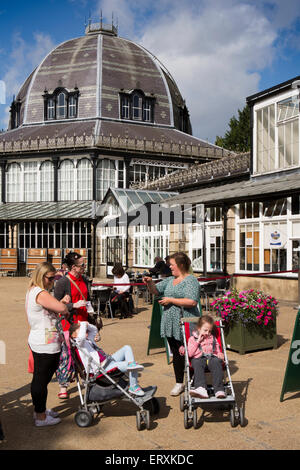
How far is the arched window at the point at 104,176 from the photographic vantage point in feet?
101

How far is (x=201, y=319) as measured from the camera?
530cm

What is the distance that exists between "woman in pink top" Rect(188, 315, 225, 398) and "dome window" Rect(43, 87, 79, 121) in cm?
3131

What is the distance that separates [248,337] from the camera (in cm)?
779

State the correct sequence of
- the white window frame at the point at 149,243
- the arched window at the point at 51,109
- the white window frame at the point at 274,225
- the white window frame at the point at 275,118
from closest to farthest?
the white window frame at the point at 274,225, the white window frame at the point at 275,118, the white window frame at the point at 149,243, the arched window at the point at 51,109

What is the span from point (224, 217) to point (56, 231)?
15739 mm

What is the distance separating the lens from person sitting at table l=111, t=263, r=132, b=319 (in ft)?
39.7

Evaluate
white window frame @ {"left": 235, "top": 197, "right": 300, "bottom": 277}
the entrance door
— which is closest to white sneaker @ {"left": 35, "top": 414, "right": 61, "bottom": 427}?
white window frame @ {"left": 235, "top": 197, "right": 300, "bottom": 277}

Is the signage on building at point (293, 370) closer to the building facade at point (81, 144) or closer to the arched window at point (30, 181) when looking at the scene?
the building facade at point (81, 144)

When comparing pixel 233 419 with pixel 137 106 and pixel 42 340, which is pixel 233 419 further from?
pixel 137 106

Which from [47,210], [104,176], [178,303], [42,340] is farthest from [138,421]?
[104,176]

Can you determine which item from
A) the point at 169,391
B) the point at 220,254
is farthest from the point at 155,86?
the point at 169,391

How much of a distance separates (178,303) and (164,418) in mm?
1206

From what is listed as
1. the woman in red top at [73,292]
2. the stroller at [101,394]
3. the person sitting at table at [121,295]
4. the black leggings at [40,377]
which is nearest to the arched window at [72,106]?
the person sitting at table at [121,295]

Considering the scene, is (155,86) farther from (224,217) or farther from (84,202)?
(224,217)
